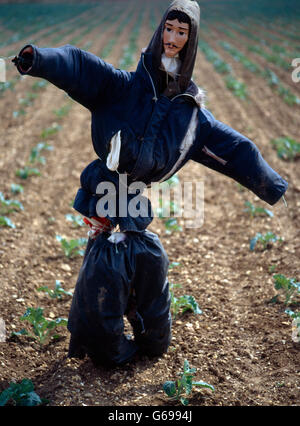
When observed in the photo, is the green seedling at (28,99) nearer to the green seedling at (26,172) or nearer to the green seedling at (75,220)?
the green seedling at (26,172)

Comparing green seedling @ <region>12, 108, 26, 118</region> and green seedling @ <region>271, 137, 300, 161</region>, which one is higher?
green seedling @ <region>12, 108, 26, 118</region>

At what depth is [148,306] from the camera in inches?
124

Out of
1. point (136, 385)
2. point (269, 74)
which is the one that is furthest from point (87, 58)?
point (269, 74)

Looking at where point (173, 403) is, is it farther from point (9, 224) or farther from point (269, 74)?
point (269, 74)

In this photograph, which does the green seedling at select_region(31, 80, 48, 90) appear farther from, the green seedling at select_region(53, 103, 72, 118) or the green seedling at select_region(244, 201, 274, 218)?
the green seedling at select_region(244, 201, 274, 218)

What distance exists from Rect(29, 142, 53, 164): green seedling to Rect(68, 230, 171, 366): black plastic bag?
4.32 m

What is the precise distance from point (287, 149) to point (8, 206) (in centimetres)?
429

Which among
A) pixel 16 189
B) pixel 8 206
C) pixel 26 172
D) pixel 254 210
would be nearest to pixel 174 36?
pixel 254 210

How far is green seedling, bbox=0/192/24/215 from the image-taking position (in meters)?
5.64

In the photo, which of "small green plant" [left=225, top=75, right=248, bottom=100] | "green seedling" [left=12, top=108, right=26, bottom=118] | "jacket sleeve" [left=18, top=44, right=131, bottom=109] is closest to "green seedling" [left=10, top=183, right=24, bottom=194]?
"jacket sleeve" [left=18, top=44, right=131, bottom=109]

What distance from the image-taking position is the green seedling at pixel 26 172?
21.9 ft

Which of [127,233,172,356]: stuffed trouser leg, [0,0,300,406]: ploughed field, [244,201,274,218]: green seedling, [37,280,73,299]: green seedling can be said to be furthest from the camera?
[244,201,274,218]: green seedling

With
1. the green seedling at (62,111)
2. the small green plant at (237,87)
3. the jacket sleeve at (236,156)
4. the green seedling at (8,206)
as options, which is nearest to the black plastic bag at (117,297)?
the jacket sleeve at (236,156)

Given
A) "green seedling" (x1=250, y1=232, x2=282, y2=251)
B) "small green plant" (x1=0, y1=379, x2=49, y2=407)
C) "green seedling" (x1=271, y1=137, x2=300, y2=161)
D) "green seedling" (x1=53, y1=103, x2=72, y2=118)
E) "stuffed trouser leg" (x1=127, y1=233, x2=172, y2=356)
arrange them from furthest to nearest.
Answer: "green seedling" (x1=53, y1=103, x2=72, y2=118), "green seedling" (x1=271, y1=137, x2=300, y2=161), "green seedling" (x1=250, y1=232, x2=282, y2=251), "stuffed trouser leg" (x1=127, y1=233, x2=172, y2=356), "small green plant" (x1=0, y1=379, x2=49, y2=407)
